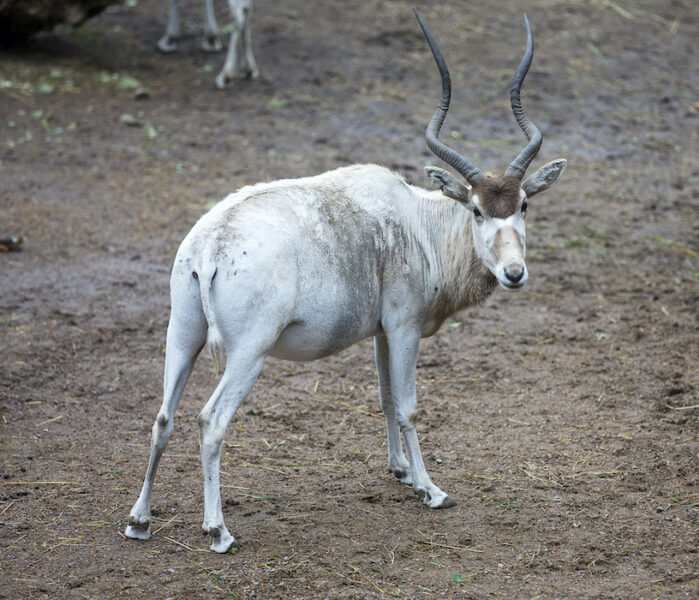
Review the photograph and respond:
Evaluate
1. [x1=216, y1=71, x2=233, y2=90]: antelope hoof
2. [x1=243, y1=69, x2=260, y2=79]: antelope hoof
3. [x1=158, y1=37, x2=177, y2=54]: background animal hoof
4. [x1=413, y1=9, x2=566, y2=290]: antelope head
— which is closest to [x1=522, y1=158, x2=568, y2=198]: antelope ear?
[x1=413, y1=9, x2=566, y2=290]: antelope head

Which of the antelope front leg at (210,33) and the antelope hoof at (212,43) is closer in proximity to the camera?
the antelope front leg at (210,33)

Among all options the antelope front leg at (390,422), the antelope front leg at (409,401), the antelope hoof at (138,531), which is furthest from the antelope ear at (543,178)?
the antelope hoof at (138,531)

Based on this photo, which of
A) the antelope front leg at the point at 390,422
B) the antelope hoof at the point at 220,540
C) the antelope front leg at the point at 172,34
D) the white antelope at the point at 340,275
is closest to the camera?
the white antelope at the point at 340,275

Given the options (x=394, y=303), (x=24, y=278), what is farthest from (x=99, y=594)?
(x=24, y=278)

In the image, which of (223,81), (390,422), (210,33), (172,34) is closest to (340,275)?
(390,422)

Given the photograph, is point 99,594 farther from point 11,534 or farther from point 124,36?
point 124,36

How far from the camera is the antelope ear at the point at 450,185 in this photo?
6.05 meters

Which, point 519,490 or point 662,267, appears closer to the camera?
point 519,490

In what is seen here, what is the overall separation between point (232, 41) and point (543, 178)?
33.2 feet

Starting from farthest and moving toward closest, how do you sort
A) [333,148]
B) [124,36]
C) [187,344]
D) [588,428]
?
[124,36]
[333,148]
[588,428]
[187,344]

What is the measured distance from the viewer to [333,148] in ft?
44.1

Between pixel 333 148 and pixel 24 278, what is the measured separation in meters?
5.51

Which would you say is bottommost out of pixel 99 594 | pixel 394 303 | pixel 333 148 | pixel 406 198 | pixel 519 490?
pixel 333 148

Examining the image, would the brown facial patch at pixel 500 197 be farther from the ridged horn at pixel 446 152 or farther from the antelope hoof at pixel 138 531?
the antelope hoof at pixel 138 531
